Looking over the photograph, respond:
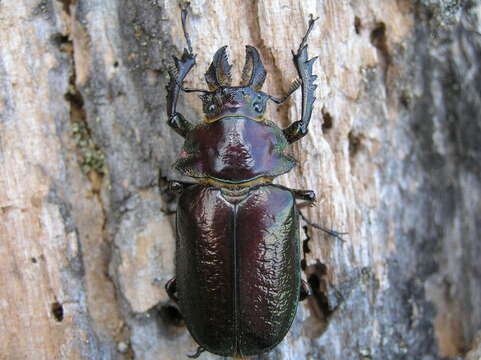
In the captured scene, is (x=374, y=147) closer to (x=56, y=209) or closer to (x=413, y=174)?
(x=413, y=174)

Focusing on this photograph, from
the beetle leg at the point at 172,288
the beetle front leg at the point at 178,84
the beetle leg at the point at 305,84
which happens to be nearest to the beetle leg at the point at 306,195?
the beetle leg at the point at 305,84

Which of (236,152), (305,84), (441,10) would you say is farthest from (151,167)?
(441,10)

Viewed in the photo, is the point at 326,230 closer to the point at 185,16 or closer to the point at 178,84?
the point at 178,84

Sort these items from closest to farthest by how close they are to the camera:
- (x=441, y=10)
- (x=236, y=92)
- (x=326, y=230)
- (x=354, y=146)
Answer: (x=236, y=92), (x=326, y=230), (x=354, y=146), (x=441, y=10)

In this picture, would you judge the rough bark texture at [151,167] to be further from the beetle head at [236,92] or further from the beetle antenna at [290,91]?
the beetle head at [236,92]

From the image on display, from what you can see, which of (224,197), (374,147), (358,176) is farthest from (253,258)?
(374,147)

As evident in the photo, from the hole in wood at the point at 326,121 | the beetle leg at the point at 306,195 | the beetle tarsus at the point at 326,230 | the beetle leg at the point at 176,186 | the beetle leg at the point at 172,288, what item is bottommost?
the beetle leg at the point at 172,288

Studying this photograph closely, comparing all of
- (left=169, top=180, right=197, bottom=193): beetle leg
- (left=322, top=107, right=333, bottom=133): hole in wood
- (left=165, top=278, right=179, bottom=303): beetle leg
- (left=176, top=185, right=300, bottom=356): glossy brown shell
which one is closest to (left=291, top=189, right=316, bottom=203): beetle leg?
(left=176, top=185, right=300, bottom=356): glossy brown shell
